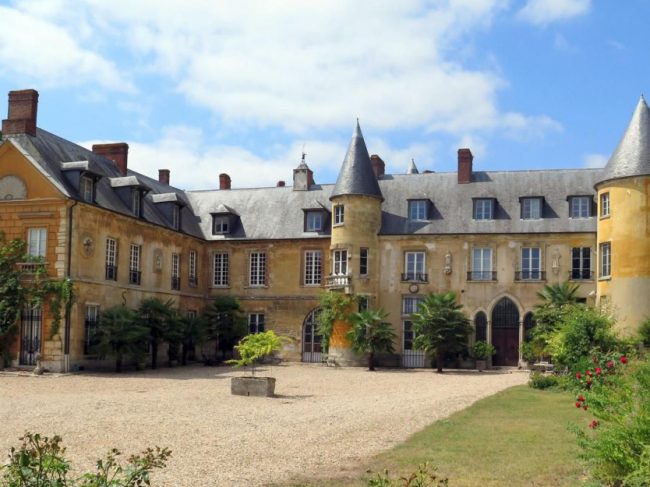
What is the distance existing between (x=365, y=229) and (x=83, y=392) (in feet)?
54.6

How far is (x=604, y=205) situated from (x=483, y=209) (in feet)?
18.0

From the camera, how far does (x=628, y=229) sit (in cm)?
2867

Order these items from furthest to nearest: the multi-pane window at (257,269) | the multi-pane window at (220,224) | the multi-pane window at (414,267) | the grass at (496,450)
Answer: the multi-pane window at (220,224) < the multi-pane window at (257,269) < the multi-pane window at (414,267) < the grass at (496,450)

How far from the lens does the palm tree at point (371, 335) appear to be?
31.3 metres

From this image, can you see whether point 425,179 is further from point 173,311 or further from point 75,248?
point 75,248

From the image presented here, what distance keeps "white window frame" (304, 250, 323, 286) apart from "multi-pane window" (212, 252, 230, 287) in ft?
12.6

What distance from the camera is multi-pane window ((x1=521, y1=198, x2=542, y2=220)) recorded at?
33.3 m

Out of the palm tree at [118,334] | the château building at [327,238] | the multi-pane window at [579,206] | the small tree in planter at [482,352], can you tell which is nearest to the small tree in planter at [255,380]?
the palm tree at [118,334]

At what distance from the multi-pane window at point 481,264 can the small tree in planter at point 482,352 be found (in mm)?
2814

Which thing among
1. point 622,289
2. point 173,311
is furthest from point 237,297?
point 622,289

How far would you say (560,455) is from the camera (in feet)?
35.1

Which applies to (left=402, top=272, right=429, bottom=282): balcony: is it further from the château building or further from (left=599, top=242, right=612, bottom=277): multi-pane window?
(left=599, top=242, right=612, bottom=277): multi-pane window

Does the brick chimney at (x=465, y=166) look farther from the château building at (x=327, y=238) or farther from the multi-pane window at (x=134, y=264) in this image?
the multi-pane window at (x=134, y=264)

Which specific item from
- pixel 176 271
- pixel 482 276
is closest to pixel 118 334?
pixel 176 271
